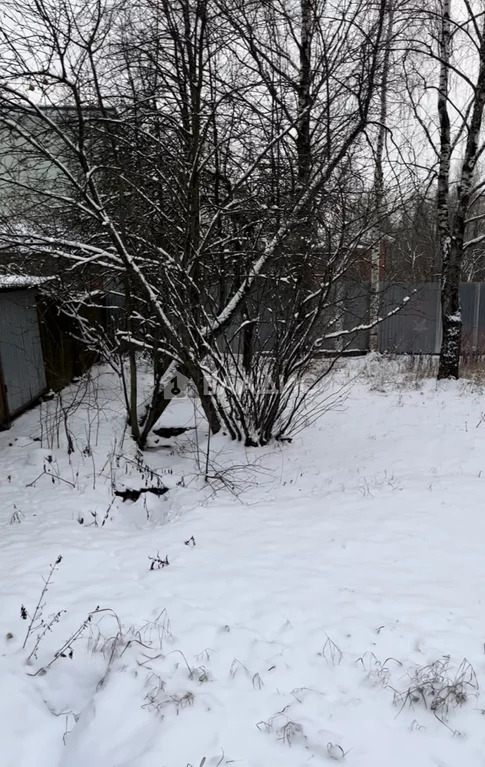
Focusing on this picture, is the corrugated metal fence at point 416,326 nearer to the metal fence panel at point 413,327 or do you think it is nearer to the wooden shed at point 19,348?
the metal fence panel at point 413,327

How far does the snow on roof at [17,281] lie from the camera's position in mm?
6418

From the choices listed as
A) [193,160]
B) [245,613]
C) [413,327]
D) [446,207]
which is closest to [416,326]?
[413,327]

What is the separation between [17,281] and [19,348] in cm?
95

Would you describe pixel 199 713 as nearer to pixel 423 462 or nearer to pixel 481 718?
pixel 481 718

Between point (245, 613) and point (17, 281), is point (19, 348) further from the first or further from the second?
point (245, 613)

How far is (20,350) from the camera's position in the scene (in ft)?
23.0

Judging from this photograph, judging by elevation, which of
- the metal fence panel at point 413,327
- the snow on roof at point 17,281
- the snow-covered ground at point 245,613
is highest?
the snow on roof at point 17,281

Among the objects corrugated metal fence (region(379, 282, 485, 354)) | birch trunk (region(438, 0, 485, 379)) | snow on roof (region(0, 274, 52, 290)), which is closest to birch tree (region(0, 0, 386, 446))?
snow on roof (region(0, 274, 52, 290))

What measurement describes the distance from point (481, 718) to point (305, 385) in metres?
7.02

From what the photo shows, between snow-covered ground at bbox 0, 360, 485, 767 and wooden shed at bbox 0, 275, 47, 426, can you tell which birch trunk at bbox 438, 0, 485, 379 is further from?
wooden shed at bbox 0, 275, 47, 426

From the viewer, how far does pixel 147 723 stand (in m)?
2.03

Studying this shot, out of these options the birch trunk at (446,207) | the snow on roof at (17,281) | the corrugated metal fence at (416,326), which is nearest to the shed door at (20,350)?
the snow on roof at (17,281)

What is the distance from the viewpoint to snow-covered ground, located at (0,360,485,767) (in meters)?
1.98

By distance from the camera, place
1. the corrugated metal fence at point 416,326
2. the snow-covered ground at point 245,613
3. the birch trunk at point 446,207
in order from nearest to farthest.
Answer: the snow-covered ground at point 245,613
the birch trunk at point 446,207
the corrugated metal fence at point 416,326
